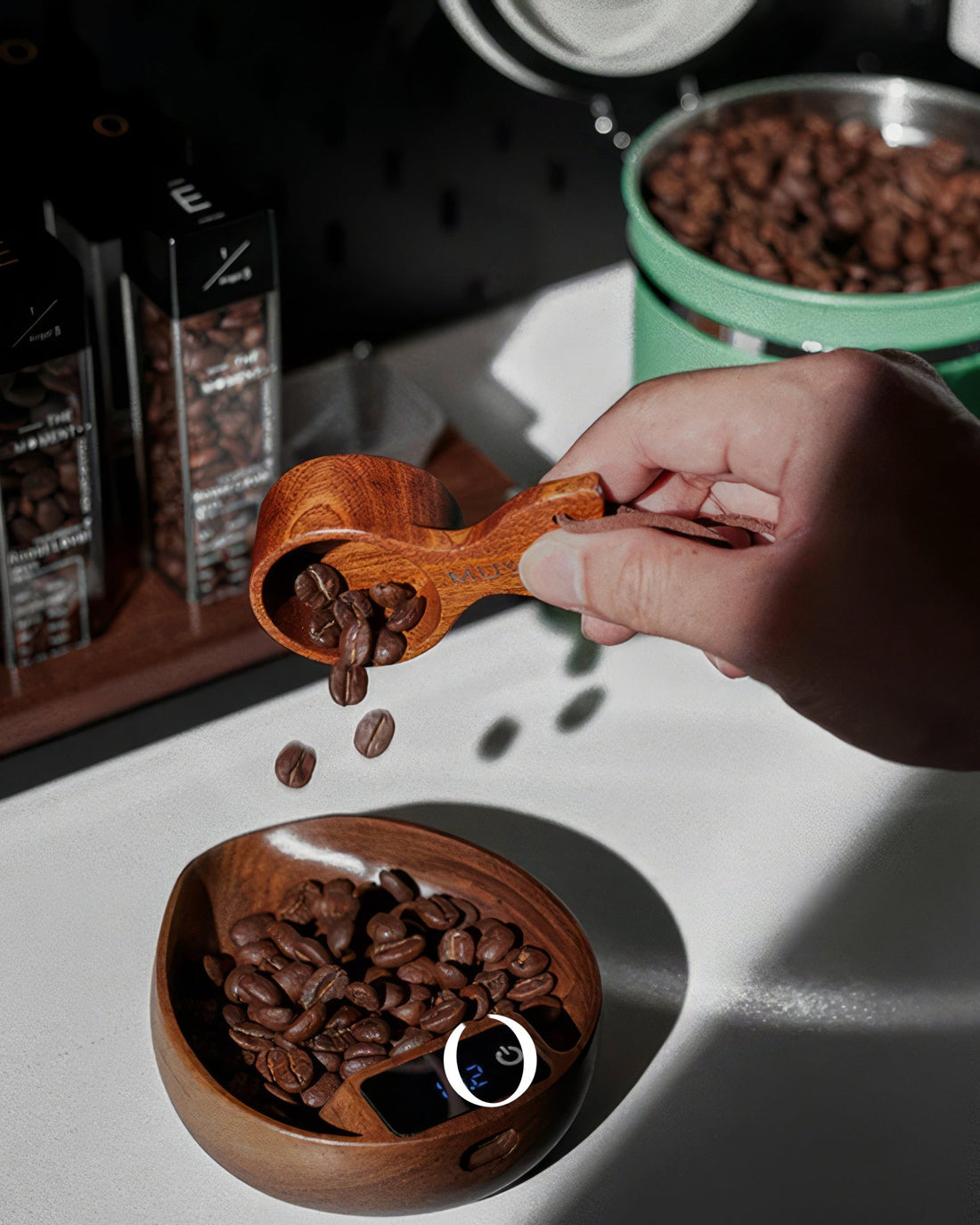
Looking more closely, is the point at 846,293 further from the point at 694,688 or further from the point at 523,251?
the point at 523,251

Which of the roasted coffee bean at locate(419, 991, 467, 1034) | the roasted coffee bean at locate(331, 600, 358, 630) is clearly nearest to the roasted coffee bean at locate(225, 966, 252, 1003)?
the roasted coffee bean at locate(419, 991, 467, 1034)

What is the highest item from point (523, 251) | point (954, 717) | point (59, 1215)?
point (954, 717)

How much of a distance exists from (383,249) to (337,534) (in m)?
0.68

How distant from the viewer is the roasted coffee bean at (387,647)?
31.5 inches

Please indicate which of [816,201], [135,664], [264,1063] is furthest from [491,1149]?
[816,201]

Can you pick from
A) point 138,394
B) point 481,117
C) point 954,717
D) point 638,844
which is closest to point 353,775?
point 638,844

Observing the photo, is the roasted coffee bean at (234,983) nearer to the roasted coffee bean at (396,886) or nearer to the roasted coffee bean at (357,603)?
the roasted coffee bean at (396,886)

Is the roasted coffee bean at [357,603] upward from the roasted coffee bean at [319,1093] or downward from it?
upward

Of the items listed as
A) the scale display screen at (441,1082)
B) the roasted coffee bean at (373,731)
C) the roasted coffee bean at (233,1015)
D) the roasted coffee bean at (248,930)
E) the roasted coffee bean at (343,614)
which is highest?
the roasted coffee bean at (343,614)

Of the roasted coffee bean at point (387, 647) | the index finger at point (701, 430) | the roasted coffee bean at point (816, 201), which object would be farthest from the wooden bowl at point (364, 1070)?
the roasted coffee bean at point (816, 201)

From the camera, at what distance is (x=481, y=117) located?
1336mm

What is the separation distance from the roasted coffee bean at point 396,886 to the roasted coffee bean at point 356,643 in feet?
0.49

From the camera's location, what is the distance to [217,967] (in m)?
0.84

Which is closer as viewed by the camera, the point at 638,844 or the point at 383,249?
the point at 638,844
